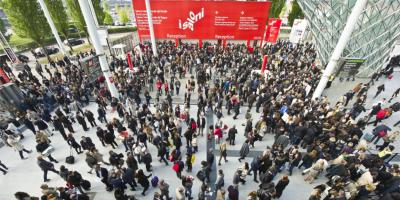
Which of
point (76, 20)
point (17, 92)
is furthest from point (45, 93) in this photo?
point (76, 20)

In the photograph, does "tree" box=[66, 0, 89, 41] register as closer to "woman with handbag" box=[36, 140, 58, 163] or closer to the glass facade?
"woman with handbag" box=[36, 140, 58, 163]

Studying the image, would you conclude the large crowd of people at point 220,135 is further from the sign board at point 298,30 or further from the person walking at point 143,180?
the sign board at point 298,30

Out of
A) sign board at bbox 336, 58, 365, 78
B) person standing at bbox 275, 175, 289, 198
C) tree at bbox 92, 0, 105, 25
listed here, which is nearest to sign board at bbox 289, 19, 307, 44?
sign board at bbox 336, 58, 365, 78

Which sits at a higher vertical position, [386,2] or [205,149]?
[386,2]

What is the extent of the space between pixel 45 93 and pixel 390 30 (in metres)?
27.4

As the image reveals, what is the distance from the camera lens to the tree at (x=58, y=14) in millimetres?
24281

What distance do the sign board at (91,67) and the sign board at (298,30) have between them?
2456 cm

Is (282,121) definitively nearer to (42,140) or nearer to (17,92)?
(42,140)

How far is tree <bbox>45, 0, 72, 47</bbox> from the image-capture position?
24.3m

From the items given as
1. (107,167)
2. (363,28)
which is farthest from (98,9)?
(363,28)

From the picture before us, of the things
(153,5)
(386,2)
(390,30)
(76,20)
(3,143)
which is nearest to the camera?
(3,143)

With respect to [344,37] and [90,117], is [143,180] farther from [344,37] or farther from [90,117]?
[344,37]

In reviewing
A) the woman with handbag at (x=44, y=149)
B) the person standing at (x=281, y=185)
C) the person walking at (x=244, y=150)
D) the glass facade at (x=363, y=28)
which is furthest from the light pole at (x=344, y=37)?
the woman with handbag at (x=44, y=149)

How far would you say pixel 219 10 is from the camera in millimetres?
20297
